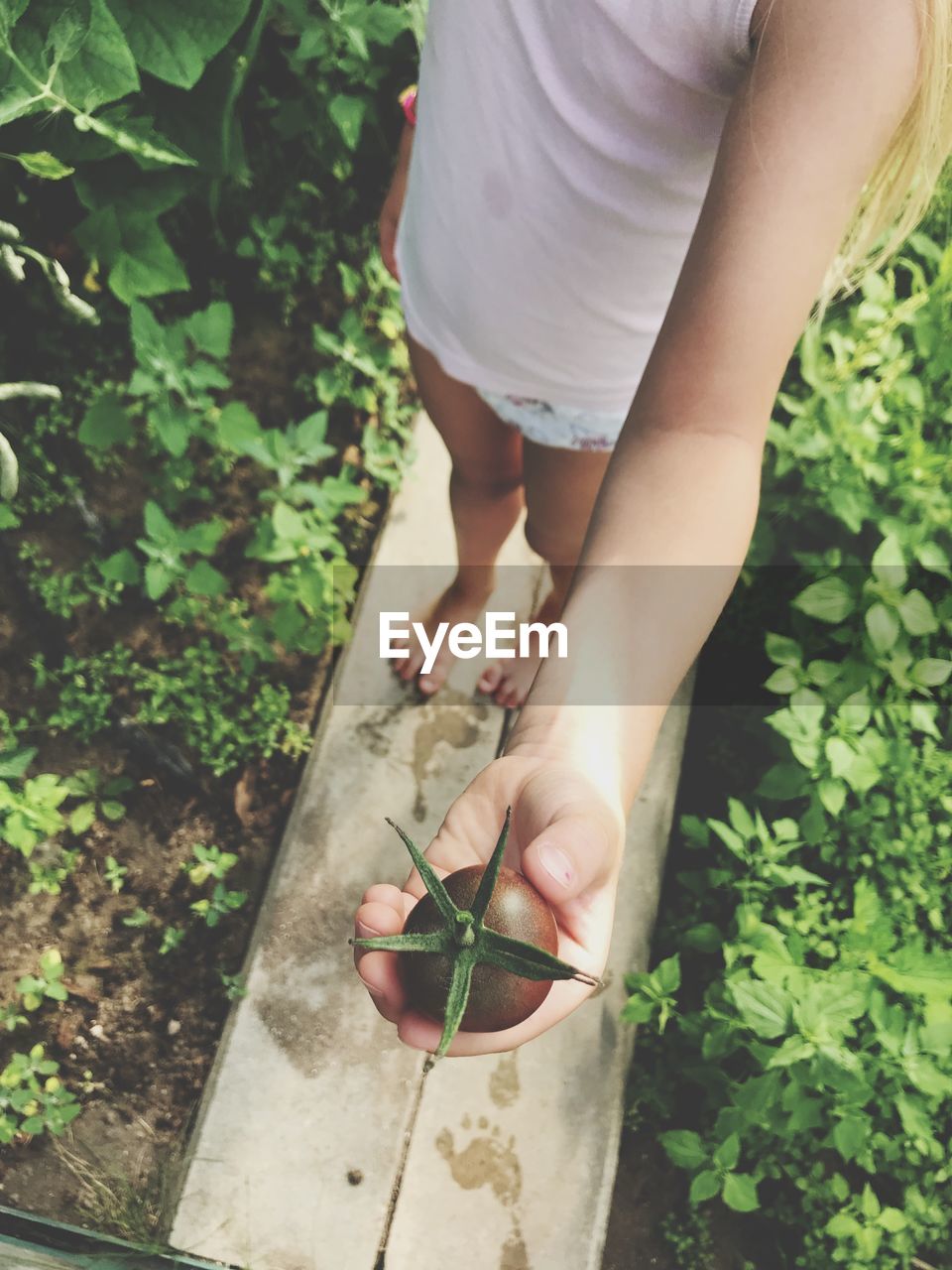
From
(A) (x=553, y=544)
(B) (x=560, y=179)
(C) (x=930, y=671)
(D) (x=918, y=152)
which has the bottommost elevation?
(C) (x=930, y=671)

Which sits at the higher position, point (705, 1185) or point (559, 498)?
point (559, 498)

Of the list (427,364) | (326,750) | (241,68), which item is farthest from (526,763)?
(241,68)

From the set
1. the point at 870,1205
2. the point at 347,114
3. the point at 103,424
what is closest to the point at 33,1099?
the point at 103,424

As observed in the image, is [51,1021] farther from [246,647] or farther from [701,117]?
[701,117]

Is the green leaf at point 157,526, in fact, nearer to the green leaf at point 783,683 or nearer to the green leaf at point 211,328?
the green leaf at point 211,328

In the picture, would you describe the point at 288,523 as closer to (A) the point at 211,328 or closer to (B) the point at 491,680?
(A) the point at 211,328

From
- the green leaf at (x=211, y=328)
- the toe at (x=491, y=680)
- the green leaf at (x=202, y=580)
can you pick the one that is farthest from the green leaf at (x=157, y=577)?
the toe at (x=491, y=680)
